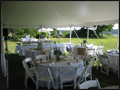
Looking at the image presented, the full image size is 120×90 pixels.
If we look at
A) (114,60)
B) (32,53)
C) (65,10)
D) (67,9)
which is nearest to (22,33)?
(32,53)

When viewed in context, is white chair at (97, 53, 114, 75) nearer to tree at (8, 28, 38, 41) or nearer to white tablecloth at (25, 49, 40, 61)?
white tablecloth at (25, 49, 40, 61)

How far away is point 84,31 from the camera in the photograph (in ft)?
74.1

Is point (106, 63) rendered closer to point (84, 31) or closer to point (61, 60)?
point (61, 60)

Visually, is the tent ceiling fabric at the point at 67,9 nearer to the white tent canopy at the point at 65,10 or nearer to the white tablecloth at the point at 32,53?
the white tent canopy at the point at 65,10

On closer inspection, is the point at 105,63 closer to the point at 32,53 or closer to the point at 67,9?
the point at 67,9

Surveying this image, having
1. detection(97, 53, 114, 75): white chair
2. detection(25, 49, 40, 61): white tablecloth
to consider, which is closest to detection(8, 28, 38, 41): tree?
detection(25, 49, 40, 61): white tablecloth

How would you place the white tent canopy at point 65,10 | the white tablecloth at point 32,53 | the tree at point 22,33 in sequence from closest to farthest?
the white tent canopy at point 65,10, the white tablecloth at point 32,53, the tree at point 22,33

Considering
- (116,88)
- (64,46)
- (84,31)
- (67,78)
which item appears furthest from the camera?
(84,31)

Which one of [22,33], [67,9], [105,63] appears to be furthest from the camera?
[22,33]

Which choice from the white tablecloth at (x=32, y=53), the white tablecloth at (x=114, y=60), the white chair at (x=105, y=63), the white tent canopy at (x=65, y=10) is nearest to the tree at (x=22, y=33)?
the white tent canopy at (x=65, y=10)

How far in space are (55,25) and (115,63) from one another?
7702mm

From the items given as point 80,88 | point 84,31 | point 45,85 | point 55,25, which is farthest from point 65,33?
point 80,88

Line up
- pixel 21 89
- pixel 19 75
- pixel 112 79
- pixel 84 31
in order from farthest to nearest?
pixel 84 31 < pixel 19 75 < pixel 112 79 < pixel 21 89

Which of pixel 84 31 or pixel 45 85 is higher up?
pixel 84 31
